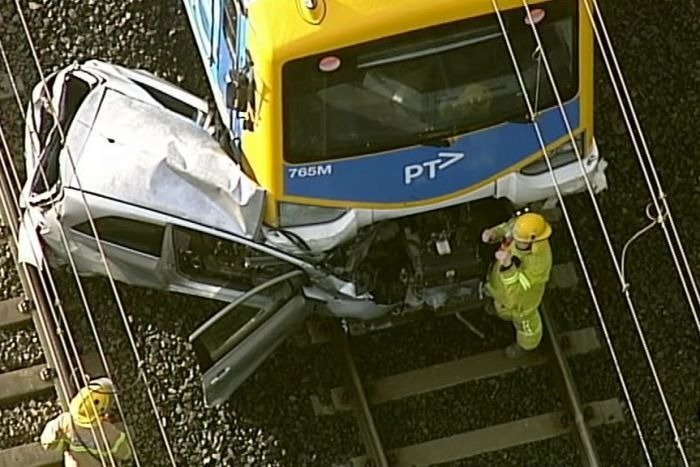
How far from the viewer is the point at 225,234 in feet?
26.0

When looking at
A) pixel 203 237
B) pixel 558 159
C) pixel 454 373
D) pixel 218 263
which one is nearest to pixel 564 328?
pixel 454 373

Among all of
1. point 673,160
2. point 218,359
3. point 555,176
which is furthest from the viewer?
point 673,160

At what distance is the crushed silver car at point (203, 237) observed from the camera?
7.99 meters

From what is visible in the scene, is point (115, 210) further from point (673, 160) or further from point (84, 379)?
point (673, 160)

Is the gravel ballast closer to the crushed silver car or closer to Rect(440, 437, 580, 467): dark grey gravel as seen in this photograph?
Rect(440, 437, 580, 467): dark grey gravel

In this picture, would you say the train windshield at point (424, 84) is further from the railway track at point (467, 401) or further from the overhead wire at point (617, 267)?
the railway track at point (467, 401)

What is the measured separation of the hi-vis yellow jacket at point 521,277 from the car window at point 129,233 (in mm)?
1965

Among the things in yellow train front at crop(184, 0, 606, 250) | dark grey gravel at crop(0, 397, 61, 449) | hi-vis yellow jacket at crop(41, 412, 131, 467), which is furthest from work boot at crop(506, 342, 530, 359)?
dark grey gravel at crop(0, 397, 61, 449)

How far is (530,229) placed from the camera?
7.77 m

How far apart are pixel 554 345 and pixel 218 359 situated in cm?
205

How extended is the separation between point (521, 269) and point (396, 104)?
127cm

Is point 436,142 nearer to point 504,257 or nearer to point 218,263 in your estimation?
point 504,257

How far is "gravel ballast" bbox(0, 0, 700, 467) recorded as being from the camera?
8.66 metres

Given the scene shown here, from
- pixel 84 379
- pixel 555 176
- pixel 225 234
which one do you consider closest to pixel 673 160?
pixel 555 176
